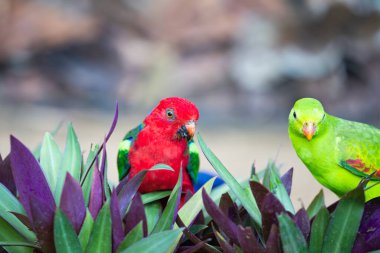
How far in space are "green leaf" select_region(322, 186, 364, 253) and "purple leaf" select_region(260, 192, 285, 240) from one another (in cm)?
8

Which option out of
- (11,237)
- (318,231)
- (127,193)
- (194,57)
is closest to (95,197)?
(127,193)

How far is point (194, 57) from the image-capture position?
4875mm

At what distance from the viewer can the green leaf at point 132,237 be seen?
88 cm

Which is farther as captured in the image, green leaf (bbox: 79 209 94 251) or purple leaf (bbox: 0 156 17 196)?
purple leaf (bbox: 0 156 17 196)

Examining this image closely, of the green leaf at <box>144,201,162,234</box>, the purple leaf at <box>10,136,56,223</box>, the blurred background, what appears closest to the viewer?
the purple leaf at <box>10,136,56,223</box>

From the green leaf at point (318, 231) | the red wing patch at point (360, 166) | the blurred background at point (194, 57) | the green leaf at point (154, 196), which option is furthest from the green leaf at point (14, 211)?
the blurred background at point (194, 57)

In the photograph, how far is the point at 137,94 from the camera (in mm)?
4781

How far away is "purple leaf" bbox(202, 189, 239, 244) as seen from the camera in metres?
0.90

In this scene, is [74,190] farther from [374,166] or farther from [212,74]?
[212,74]

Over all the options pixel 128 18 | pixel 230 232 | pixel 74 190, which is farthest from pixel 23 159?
pixel 128 18

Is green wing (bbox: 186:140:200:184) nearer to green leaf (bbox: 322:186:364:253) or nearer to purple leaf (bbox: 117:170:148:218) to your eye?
purple leaf (bbox: 117:170:148:218)

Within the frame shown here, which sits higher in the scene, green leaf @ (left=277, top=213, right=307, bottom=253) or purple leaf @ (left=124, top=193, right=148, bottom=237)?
purple leaf @ (left=124, top=193, right=148, bottom=237)

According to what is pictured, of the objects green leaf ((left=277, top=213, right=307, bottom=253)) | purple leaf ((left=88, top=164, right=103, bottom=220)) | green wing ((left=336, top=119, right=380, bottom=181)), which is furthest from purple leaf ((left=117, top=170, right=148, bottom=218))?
green wing ((left=336, top=119, right=380, bottom=181))

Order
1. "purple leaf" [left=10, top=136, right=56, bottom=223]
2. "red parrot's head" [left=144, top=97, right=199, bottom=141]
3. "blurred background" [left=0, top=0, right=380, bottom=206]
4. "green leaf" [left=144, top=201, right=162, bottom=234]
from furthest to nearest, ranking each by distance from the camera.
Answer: "blurred background" [left=0, top=0, right=380, bottom=206]
"red parrot's head" [left=144, top=97, right=199, bottom=141]
"green leaf" [left=144, top=201, right=162, bottom=234]
"purple leaf" [left=10, top=136, right=56, bottom=223]
